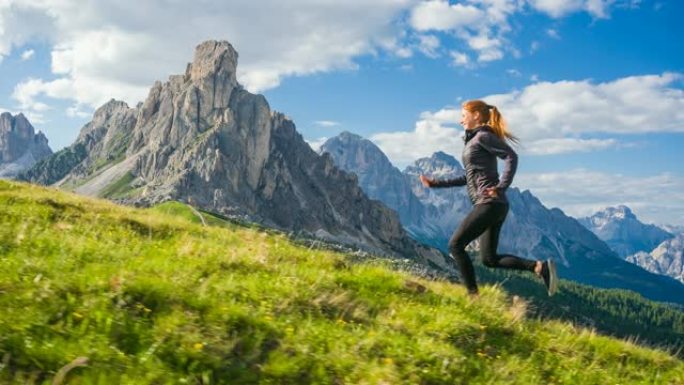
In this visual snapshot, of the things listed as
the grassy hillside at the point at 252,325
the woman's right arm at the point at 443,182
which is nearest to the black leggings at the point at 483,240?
the grassy hillside at the point at 252,325

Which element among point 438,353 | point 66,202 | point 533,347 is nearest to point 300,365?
point 438,353

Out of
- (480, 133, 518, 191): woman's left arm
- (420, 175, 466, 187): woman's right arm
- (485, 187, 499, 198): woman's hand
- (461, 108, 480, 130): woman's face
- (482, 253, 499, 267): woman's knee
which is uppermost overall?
(461, 108, 480, 130): woman's face

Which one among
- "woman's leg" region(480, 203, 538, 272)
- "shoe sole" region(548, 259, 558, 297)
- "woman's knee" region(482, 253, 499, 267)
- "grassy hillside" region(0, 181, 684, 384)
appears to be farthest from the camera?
"woman's knee" region(482, 253, 499, 267)

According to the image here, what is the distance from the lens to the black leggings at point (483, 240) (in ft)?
34.6

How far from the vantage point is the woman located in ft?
34.7

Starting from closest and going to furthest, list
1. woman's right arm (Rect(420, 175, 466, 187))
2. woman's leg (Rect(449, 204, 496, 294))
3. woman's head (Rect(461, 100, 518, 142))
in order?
woman's leg (Rect(449, 204, 496, 294)) < woman's head (Rect(461, 100, 518, 142)) < woman's right arm (Rect(420, 175, 466, 187))

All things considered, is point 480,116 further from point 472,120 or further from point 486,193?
point 486,193

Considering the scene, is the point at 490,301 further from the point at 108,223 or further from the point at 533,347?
the point at 108,223

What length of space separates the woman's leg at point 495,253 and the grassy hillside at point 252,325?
0.53 meters

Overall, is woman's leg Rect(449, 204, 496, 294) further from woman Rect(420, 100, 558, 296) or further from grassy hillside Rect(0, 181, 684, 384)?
grassy hillside Rect(0, 181, 684, 384)

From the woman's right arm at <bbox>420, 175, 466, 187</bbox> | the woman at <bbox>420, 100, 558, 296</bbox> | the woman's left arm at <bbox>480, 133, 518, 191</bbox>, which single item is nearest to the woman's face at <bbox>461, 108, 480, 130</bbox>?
the woman at <bbox>420, 100, 558, 296</bbox>

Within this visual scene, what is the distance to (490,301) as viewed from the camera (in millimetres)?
9891

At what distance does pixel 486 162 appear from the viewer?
11.0m

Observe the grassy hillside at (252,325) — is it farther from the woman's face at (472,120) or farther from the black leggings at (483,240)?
the woman's face at (472,120)
